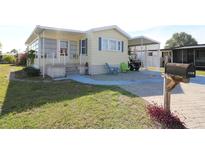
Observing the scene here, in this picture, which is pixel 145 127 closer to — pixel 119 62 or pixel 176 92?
pixel 176 92

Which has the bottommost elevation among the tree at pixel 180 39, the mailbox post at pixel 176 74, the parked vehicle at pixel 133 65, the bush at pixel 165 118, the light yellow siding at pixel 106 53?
the bush at pixel 165 118

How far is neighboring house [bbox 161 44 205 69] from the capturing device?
25906 mm

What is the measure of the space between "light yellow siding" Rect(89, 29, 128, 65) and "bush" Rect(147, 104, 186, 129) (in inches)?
430

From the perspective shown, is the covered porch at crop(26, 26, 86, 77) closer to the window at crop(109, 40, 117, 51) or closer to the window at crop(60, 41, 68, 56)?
the window at crop(60, 41, 68, 56)

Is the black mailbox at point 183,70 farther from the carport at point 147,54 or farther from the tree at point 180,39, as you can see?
the tree at point 180,39

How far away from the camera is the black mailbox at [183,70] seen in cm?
518

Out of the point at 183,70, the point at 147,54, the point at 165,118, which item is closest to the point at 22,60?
the point at 147,54

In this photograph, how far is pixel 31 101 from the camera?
838 cm

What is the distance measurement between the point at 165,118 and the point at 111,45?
12.8 metres

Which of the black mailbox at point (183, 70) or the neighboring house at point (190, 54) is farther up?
the neighboring house at point (190, 54)

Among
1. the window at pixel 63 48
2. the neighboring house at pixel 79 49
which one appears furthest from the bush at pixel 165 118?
the window at pixel 63 48

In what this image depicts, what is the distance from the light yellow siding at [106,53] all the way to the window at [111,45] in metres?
0.24
